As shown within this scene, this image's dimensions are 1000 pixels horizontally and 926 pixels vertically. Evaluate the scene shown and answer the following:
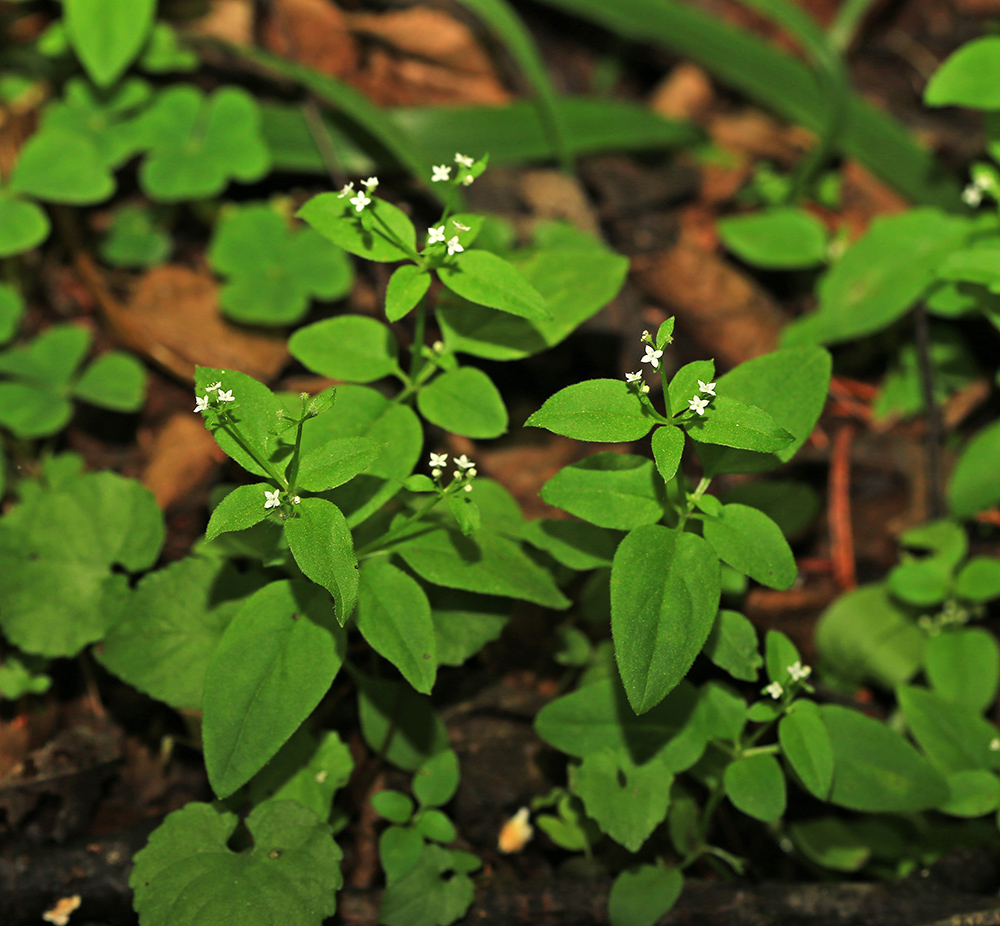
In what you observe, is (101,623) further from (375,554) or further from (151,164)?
(151,164)

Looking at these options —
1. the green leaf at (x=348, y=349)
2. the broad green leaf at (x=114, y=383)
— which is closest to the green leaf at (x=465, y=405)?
the green leaf at (x=348, y=349)

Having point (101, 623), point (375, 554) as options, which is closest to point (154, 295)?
point (101, 623)

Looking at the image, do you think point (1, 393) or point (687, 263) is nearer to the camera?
point (1, 393)

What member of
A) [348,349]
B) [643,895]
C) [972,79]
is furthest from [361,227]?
[972,79]

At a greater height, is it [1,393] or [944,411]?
[944,411]

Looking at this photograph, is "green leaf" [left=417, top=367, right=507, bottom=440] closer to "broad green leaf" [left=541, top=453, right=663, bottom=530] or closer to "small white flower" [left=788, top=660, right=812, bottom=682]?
"broad green leaf" [left=541, top=453, right=663, bottom=530]

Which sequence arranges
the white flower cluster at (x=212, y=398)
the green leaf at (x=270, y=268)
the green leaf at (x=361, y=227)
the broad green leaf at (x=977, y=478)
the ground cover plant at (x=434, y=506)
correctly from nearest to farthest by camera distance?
1. the white flower cluster at (x=212, y=398)
2. the ground cover plant at (x=434, y=506)
3. the green leaf at (x=361, y=227)
4. the broad green leaf at (x=977, y=478)
5. the green leaf at (x=270, y=268)

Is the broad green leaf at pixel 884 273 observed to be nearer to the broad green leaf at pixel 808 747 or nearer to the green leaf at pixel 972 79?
the green leaf at pixel 972 79

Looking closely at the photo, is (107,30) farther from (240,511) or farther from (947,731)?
(947,731)

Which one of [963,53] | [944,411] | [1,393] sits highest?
[963,53]
